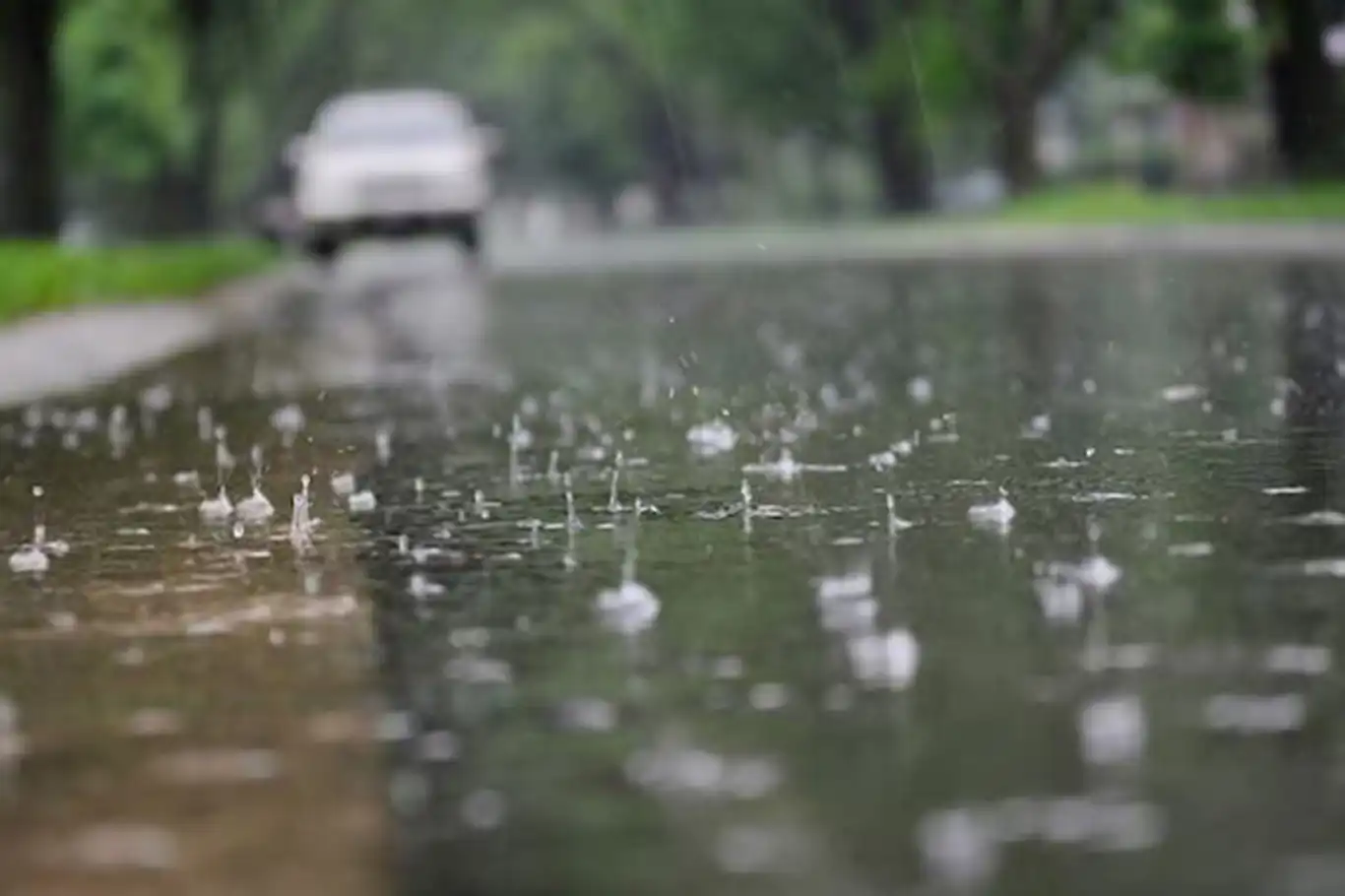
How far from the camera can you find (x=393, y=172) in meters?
36.6

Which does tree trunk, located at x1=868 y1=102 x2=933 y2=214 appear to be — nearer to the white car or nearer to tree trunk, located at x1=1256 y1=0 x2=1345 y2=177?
tree trunk, located at x1=1256 y1=0 x2=1345 y2=177

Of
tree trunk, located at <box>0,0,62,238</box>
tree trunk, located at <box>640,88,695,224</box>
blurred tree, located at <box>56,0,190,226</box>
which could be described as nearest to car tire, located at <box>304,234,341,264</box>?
blurred tree, located at <box>56,0,190,226</box>

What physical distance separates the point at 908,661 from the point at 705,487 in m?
3.59

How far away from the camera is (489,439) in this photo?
11773mm

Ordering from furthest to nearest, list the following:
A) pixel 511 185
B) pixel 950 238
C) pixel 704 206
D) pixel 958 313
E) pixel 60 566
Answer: pixel 511 185
pixel 704 206
pixel 950 238
pixel 958 313
pixel 60 566

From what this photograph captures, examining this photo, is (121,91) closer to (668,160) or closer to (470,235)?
(470,235)

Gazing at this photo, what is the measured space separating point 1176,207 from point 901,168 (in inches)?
1034

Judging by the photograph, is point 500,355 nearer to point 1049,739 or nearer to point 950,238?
point 1049,739

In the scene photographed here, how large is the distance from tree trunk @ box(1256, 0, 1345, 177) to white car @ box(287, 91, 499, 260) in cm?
1100

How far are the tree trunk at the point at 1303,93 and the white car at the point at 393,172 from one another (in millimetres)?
10997

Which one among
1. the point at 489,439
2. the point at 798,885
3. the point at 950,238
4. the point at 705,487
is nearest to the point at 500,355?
the point at 489,439

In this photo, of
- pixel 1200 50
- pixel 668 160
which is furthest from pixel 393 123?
pixel 668 160

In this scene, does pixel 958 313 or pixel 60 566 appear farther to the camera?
pixel 958 313

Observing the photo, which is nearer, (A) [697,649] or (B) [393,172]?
(A) [697,649]
